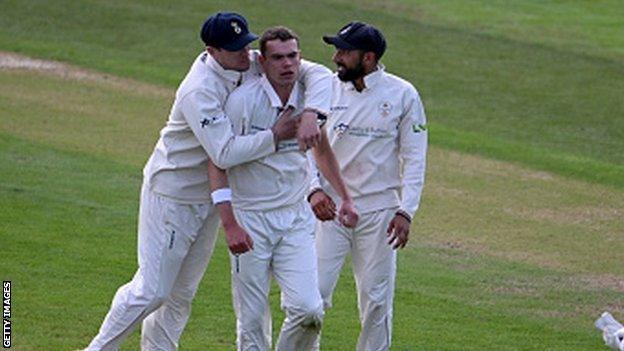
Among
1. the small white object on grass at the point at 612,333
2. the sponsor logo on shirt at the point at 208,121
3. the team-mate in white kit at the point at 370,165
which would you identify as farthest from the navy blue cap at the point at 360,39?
the small white object on grass at the point at 612,333

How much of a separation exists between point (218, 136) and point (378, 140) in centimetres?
162

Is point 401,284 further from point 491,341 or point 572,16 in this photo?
point 572,16

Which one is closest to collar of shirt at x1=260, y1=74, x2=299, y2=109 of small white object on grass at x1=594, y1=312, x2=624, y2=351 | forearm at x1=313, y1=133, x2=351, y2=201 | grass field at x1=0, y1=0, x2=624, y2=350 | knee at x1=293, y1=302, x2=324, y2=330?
forearm at x1=313, y1=133, x2=351, y2=201

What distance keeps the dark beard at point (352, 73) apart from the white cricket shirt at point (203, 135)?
75 centimetres

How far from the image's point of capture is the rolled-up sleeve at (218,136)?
9641 millimetres

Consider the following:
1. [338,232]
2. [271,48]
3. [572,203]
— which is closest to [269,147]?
[271,48]

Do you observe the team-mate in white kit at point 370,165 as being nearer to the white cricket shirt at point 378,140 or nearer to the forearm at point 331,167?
the white cricket shirt at point 378,140

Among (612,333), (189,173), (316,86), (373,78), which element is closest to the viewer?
(612,333)

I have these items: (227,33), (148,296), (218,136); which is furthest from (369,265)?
(227,33)

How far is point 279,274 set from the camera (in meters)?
10.0

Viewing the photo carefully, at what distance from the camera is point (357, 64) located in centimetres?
1084

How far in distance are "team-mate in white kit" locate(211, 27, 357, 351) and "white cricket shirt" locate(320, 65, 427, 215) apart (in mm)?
859

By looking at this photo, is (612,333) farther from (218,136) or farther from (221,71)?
(221,71)

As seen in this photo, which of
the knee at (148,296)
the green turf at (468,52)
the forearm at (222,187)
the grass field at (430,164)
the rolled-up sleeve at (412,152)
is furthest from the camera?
the green turf at (468,52)
